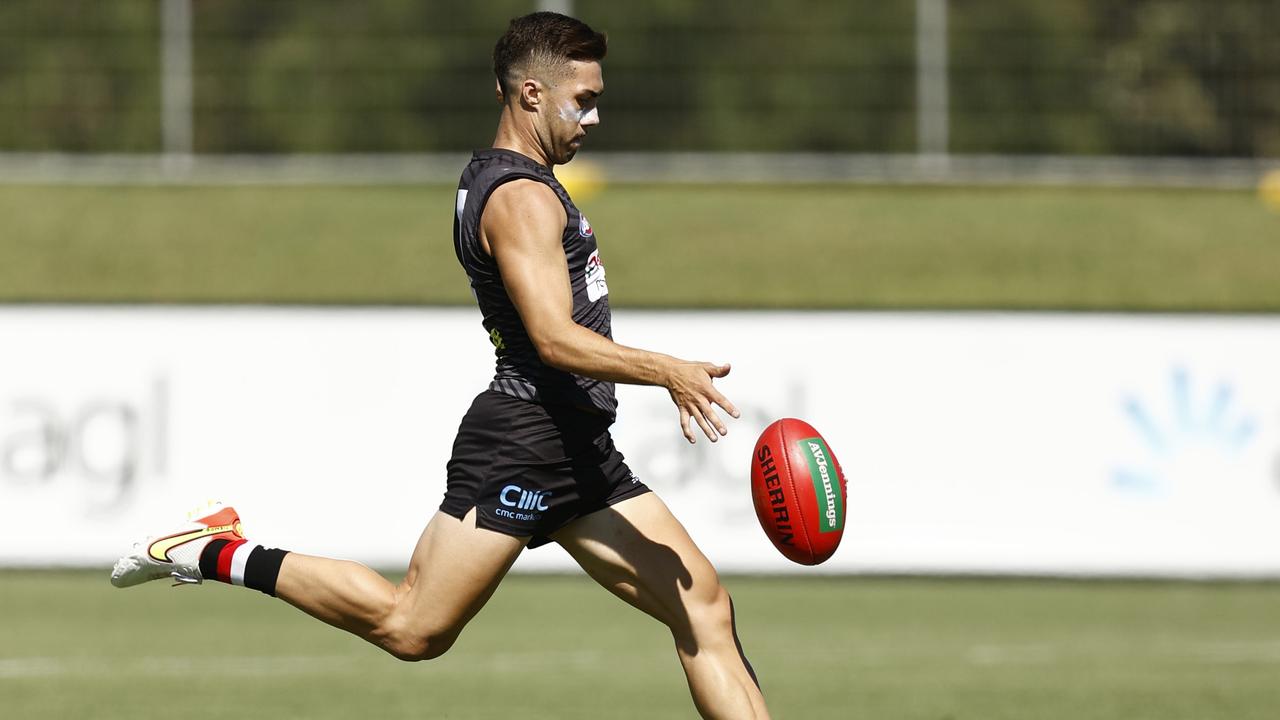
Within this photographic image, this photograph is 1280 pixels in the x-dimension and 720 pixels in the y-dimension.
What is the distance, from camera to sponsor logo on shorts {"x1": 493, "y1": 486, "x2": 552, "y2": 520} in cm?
570

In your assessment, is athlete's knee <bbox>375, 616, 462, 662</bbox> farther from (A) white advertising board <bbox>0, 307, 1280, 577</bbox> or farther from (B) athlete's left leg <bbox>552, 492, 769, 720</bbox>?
(A) white advertising board <bbox>0, 307, 1280, 577</bbox>

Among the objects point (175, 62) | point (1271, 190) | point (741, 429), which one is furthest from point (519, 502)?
point (1271, 190)

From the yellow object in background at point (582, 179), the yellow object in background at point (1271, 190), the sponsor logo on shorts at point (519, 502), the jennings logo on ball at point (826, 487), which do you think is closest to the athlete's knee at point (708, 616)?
the jennings logo on ball at point (826, 487)

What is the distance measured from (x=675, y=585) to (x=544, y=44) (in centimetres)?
175

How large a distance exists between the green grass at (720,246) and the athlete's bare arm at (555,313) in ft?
42.3

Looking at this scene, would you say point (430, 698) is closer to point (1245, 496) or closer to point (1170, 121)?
point (1245, 496)

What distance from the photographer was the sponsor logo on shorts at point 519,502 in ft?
18.7

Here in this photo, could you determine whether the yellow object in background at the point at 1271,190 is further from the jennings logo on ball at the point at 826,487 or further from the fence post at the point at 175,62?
the jennings logo on ball at the point at 826,487

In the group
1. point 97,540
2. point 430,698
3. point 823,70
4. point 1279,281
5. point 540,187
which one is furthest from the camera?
point 823,70

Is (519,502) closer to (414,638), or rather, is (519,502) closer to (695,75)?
(414,638)

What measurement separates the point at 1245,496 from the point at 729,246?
898 cm

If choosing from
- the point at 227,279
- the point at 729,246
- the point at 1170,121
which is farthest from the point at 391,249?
the point at 1170,121

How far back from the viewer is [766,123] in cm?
2106

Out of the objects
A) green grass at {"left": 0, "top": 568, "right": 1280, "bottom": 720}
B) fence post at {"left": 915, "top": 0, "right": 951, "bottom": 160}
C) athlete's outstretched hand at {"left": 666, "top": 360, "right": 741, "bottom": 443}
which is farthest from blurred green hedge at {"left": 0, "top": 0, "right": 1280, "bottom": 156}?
athlete's outstretched hand at {"left": 666, "top": 360, "right": 741, "bottom": 443}
